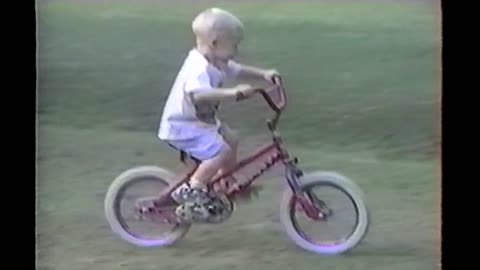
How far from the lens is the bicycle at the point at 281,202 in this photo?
1.09 metres

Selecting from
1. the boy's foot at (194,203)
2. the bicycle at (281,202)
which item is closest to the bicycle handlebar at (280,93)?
the bicycle at (281,202)

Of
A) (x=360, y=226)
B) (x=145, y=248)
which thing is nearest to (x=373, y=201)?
(x=360, y=226)

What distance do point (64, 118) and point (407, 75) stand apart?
13.5 inches

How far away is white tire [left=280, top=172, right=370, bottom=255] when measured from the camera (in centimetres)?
109

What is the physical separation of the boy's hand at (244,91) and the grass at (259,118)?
0.01 meters

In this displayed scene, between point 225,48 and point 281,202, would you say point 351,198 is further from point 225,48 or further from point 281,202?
point 225,48

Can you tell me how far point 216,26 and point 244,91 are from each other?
0.07 m

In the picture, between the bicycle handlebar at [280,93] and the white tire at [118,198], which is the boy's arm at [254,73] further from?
the white tire at [118,198]

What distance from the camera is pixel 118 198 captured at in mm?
1103

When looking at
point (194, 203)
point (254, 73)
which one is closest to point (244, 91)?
point (254, 73)

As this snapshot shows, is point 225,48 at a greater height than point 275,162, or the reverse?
point 225,48

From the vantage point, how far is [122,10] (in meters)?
1.11

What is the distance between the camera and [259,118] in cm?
110

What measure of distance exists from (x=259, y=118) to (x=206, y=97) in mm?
58
